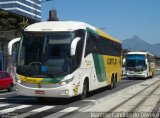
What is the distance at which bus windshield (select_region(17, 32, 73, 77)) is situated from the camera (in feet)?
60.8

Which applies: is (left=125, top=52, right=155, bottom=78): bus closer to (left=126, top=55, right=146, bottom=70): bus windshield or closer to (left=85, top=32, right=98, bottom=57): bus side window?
(left=126, top=55, right=146, bottom=70): bus windshield

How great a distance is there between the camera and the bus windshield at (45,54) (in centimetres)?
1853

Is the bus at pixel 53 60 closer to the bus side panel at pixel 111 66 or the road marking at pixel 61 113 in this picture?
the road marking at pixel 61 113

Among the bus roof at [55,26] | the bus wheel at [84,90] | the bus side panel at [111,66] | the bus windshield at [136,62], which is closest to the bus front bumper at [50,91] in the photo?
the bus wheel at [84,90]

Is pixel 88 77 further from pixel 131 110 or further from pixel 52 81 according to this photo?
pixel 131 110

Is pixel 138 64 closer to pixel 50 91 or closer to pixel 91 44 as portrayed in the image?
pixel 91 44

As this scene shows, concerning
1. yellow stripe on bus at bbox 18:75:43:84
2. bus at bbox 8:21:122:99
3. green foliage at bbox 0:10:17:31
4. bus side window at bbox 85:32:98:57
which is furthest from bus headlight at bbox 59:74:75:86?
green foliage at bbox 0:10:17:31

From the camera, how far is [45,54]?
1870 centimetres

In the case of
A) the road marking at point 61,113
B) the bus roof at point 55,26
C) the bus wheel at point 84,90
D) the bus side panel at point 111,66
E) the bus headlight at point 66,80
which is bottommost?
the road marking at point 61,113

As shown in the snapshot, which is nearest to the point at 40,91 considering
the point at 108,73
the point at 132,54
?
the point at 108,73

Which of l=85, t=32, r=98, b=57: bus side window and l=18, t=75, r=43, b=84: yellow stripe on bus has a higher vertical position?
l=85, t=32, r=98, b=57: bus side window

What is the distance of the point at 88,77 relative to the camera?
850 inches

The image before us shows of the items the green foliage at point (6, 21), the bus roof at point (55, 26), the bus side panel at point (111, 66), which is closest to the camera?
the bus roof at point (55, 26)

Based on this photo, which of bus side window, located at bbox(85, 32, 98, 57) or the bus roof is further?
bus side window, located at bbox(85, 32, 98, 57)
